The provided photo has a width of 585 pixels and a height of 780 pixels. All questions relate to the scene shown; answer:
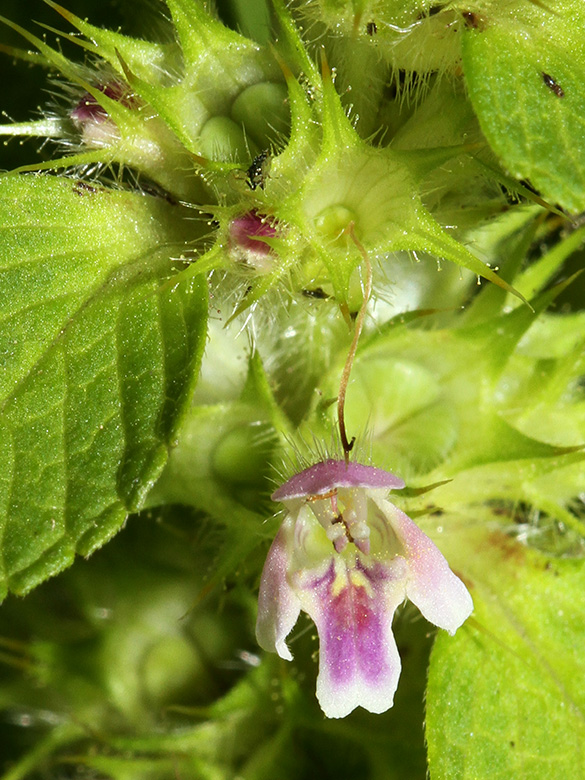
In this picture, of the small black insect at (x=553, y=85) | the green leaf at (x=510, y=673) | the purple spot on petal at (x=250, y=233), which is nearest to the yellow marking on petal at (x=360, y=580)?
the green leaf at (x=510, y=673)

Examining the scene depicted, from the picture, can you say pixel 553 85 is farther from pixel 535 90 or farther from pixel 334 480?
pixel 334 480

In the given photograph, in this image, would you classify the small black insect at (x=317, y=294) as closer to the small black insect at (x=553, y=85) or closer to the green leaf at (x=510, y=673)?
the small black insect at (x=553, y=85)

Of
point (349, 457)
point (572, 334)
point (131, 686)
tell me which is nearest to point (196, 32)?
point (349, 457)

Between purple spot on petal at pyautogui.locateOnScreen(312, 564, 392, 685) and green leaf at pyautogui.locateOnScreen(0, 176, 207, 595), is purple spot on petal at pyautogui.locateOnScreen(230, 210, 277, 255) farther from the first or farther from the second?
purple spot on petal at pyautogui.locateOnScreen(312, 564, 392, 685)

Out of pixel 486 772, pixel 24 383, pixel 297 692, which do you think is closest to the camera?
pixel 24 383

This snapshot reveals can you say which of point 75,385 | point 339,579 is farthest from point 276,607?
point 75,385

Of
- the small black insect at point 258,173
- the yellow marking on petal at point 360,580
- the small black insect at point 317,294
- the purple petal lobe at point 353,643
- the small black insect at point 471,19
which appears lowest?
the purple petal lobe at point 353,643

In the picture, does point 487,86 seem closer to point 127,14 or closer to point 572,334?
point 572,334

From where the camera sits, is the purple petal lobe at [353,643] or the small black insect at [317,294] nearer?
the purple petal lobe at [353,643]

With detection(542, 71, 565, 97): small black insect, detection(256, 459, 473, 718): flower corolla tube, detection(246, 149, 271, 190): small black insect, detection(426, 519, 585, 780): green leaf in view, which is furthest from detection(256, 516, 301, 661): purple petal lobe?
detection(542, 71, 565, 97): small black insect
